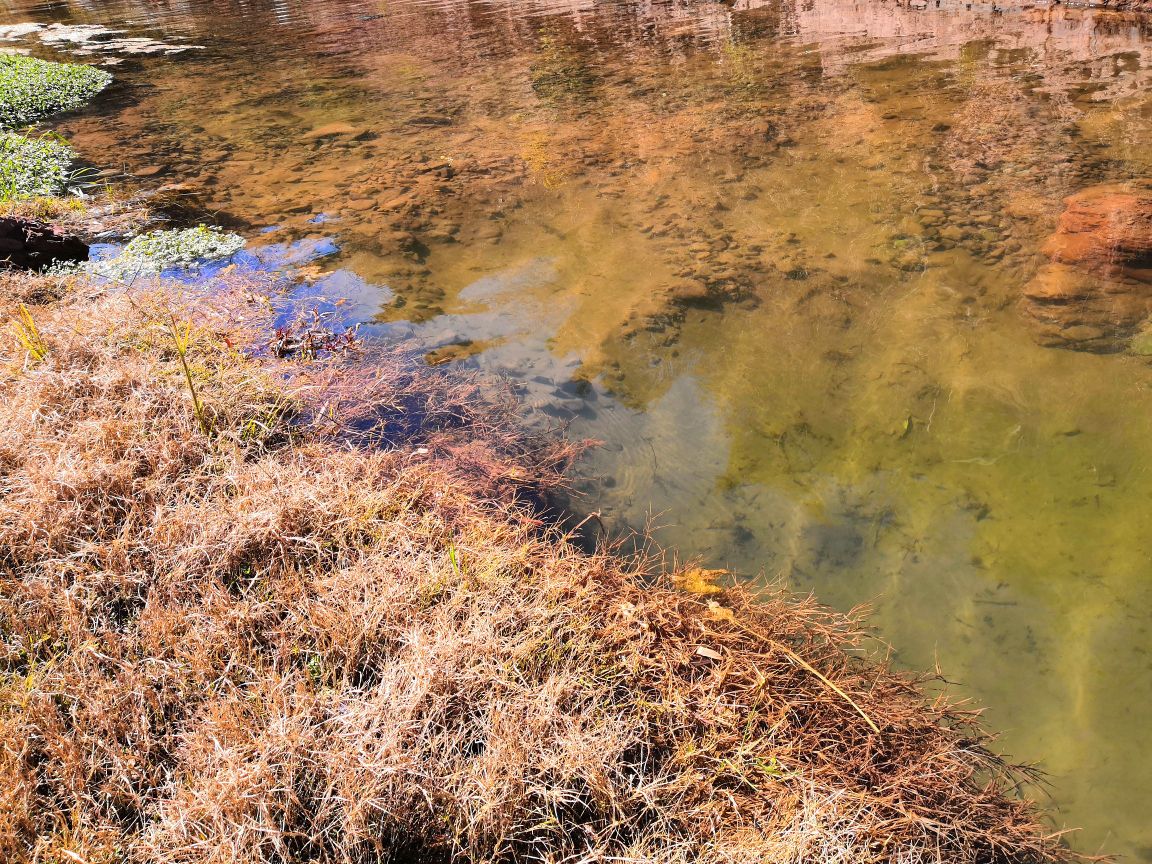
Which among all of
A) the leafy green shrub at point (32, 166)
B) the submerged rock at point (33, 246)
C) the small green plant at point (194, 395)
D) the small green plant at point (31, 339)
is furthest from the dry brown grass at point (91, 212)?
the small green plant at point (194, 395)

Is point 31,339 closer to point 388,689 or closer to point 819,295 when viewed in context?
point 388,689

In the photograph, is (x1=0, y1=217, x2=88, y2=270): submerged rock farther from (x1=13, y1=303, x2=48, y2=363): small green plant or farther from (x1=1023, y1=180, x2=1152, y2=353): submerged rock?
(x1=1023, y1=180, x2=1152, y2=353): submerged rock

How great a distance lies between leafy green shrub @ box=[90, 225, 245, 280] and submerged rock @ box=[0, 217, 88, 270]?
0.23m

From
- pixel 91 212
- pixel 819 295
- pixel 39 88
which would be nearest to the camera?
pixel 819 295

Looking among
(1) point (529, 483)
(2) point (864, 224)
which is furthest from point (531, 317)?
(2) point (864, 224)

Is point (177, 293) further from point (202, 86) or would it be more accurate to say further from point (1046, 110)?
point (202, 86)

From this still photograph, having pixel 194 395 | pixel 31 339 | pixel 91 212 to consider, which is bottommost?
pixel 194 395

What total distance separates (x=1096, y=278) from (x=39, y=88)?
13071mm

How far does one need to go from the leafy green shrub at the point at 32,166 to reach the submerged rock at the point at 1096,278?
25.9 ft

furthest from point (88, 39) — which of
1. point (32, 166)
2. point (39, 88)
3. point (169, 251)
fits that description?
point (169, 251)

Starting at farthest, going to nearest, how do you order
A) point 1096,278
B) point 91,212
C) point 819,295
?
1. point 91,212
2. point 819,295
3. point 1096,278

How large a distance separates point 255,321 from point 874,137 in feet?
17.5

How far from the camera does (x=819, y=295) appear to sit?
4.21 meters

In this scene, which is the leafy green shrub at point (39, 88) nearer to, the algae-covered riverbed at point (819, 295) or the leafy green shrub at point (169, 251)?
the algae-covered riverbed at point (819, 295)
